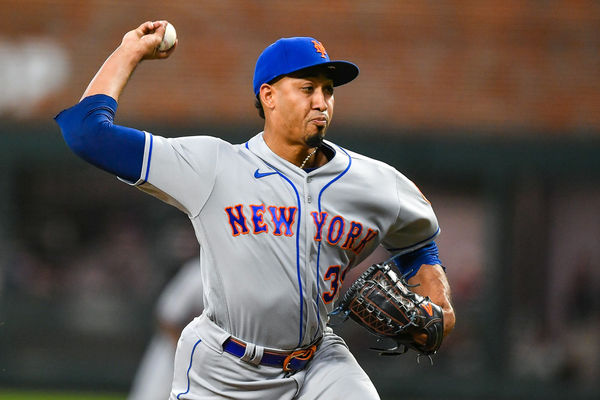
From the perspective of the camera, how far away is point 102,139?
342cm

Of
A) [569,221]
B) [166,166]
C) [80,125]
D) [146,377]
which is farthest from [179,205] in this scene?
[569,221]

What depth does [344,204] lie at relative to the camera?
368cm

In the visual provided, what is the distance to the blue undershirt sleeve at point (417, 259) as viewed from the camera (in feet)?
13.1

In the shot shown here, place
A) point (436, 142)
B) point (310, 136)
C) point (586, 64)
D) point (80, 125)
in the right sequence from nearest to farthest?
point (80, 125) → point (310, 136) → point (436, 142) → point (586, 64)

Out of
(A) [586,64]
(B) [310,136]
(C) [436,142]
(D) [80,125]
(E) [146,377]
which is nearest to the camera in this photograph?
(D) [80,125]

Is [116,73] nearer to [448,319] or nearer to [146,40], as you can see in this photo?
[146,40]

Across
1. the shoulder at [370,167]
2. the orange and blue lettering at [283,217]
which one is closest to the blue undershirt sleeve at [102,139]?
the orange and blue lettering at [283,217]

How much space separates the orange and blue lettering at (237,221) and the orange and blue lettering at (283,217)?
0.11 metres

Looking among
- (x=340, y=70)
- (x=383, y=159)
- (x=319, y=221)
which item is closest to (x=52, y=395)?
(x=383, y=159)

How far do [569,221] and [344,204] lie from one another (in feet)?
24.6

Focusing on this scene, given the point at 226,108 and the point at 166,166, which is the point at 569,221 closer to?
the point at 226,108

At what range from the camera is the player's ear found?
12.3 ft

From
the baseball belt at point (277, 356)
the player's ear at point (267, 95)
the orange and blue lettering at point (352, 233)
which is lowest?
the baseball belt at point (277, 356)

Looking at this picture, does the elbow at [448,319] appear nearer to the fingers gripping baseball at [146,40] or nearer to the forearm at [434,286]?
the forearm at [434,286]
